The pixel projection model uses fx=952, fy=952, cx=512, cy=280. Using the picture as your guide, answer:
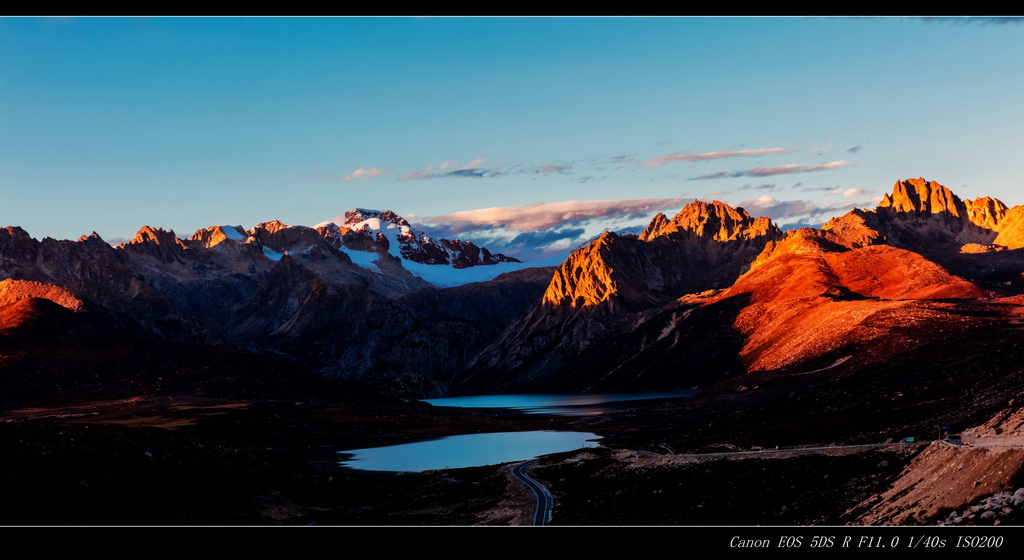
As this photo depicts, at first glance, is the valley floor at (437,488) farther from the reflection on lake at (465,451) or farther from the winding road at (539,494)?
the reflection on lake at (465,451)

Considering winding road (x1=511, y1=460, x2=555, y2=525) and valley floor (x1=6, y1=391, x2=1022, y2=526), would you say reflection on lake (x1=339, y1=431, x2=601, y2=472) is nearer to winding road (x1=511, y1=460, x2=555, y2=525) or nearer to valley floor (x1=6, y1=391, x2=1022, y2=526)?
valley floor (x1=6, y1=391, x2=1022, y2=526)

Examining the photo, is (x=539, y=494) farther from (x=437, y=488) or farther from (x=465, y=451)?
(x=465, y=451)

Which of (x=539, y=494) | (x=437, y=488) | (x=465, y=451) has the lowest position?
(x=465, y=451)

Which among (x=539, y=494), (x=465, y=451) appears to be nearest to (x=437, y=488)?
(x=539, y=494)

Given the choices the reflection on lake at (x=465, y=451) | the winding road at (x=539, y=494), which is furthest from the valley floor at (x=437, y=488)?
the reflection on lake at (x=465, y=451)
